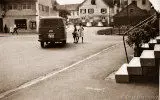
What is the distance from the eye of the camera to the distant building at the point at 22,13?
5116 centimetres

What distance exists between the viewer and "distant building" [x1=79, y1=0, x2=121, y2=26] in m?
87.2

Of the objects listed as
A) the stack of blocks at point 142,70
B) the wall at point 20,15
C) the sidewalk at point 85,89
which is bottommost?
the sidewalk at point 85,89

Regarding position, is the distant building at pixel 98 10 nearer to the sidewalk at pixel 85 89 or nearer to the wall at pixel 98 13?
the wall at pixel 98 13

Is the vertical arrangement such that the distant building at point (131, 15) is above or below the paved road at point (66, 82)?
above

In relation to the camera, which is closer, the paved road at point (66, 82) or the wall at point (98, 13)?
the paved road at point (66, 82)

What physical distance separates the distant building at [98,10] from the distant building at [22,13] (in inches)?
1431

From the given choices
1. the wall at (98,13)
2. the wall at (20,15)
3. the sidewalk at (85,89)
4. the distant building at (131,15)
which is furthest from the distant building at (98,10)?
the sidewalk at (85,89)

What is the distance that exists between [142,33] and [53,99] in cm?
613

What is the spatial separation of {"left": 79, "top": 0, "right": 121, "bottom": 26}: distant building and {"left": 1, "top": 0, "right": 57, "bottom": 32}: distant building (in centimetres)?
3636

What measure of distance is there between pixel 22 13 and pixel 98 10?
4055 centimetres

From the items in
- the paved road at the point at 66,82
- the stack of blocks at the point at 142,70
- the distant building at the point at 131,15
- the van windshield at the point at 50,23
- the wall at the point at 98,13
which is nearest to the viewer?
the paved road at the point at 66,82

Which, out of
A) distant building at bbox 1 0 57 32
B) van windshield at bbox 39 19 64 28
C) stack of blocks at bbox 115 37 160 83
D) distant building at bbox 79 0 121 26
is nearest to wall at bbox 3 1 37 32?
distant building at bbox 1 0 57 32

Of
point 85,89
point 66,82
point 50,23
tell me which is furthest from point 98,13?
point 85,89

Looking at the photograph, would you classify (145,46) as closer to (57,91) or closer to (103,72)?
(103,72)
